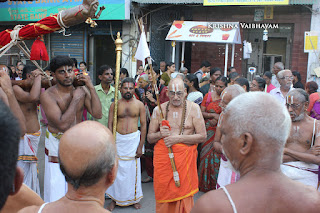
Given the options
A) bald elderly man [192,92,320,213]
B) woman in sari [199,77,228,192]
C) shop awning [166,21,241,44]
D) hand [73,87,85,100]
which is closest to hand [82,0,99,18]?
hand [73,87,85,100]

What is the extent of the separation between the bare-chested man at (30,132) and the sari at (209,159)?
8.54ft

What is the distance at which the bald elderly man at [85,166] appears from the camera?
5.08 ft

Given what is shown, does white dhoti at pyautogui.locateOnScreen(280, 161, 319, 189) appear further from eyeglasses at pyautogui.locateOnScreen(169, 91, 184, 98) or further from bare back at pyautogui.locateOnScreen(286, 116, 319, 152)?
eyeglasses at pyautogui.locateOnScreen(169, 91, 184, 98)

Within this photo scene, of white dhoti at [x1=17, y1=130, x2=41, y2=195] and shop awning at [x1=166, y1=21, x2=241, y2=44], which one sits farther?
shop awning at [x1=166, y1=21, x2=241, y2=44]

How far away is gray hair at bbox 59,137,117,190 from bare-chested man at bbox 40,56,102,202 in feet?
7.81

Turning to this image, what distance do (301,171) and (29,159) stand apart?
3405 millimetres

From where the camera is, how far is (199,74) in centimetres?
909

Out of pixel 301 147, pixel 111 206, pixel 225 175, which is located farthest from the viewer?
pixel 111 206

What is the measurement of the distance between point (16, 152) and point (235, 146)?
1.06 m

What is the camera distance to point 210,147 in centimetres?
533

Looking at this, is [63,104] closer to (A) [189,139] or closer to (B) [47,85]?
(B) [47,85]

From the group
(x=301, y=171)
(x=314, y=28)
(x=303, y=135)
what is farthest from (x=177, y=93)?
(x=314, y=28)

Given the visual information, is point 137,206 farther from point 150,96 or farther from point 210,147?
point 150,96

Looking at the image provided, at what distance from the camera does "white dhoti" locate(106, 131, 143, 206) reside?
482 cm
